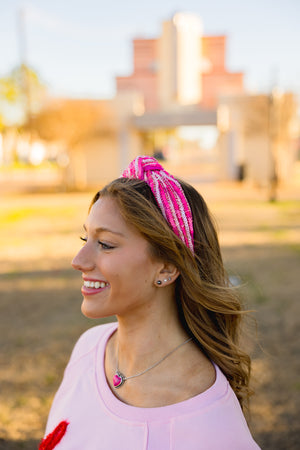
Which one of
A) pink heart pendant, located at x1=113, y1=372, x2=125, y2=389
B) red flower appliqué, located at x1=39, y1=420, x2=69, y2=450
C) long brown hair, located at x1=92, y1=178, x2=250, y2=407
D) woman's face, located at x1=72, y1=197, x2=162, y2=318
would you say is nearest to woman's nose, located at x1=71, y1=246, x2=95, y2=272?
woman's face, located at x1=72, y1=197, x2=162, y2=318

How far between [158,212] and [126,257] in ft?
0.55

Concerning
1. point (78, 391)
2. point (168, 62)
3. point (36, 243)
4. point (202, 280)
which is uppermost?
point (168, 62)

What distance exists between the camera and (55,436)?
A: 1.47 m

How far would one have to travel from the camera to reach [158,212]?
1.40 meters

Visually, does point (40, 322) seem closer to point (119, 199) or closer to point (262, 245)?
point (119, 199)

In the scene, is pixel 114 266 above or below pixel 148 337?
above

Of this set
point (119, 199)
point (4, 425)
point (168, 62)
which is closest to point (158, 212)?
point (119, 199)

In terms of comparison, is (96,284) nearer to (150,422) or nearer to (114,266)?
(114,266)

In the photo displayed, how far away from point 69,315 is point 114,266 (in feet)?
15.6

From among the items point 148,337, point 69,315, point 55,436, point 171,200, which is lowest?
point 69,315

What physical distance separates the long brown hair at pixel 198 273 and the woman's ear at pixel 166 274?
0.7 inches

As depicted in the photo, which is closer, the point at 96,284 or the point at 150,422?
the point at 150,422

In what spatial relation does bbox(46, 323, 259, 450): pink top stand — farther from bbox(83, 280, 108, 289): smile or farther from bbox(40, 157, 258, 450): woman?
bbox(83, 280, 108, 289): smile

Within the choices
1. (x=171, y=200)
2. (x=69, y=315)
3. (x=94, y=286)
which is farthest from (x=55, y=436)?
(x=69, y=315)
